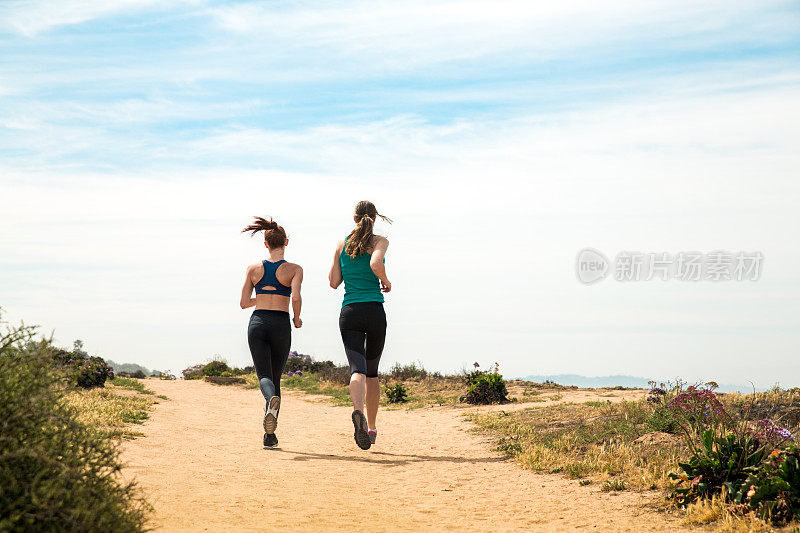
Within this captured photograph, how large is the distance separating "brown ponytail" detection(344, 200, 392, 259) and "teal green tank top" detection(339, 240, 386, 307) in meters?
0.09

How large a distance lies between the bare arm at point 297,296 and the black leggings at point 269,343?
0.52 ft

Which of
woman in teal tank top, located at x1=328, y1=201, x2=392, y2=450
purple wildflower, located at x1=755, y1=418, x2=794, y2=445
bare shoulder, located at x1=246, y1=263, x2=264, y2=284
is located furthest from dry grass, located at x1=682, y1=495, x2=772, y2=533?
bare shoulder, located at x1=246, y1=263, x2=264, y2=284

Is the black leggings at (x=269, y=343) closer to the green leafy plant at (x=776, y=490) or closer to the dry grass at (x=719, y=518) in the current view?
the dry grass at (x=719, y=518)

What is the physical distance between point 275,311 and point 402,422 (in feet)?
14.9

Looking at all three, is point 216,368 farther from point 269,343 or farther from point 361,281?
point 361,281

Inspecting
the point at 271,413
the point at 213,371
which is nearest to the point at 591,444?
the point at 271,413

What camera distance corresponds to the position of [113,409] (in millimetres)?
11492

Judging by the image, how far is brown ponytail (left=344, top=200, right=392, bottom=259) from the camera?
8375mm

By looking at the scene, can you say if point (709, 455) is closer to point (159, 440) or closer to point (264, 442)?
point (264, 442)

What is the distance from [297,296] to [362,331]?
1122 mm

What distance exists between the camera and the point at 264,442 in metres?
8.92

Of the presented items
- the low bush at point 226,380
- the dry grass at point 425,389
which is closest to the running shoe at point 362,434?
the dry grass at point 425,389

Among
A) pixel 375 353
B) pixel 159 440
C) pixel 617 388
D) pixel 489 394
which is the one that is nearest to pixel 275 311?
pixel 375 353

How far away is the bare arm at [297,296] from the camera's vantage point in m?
8.95
